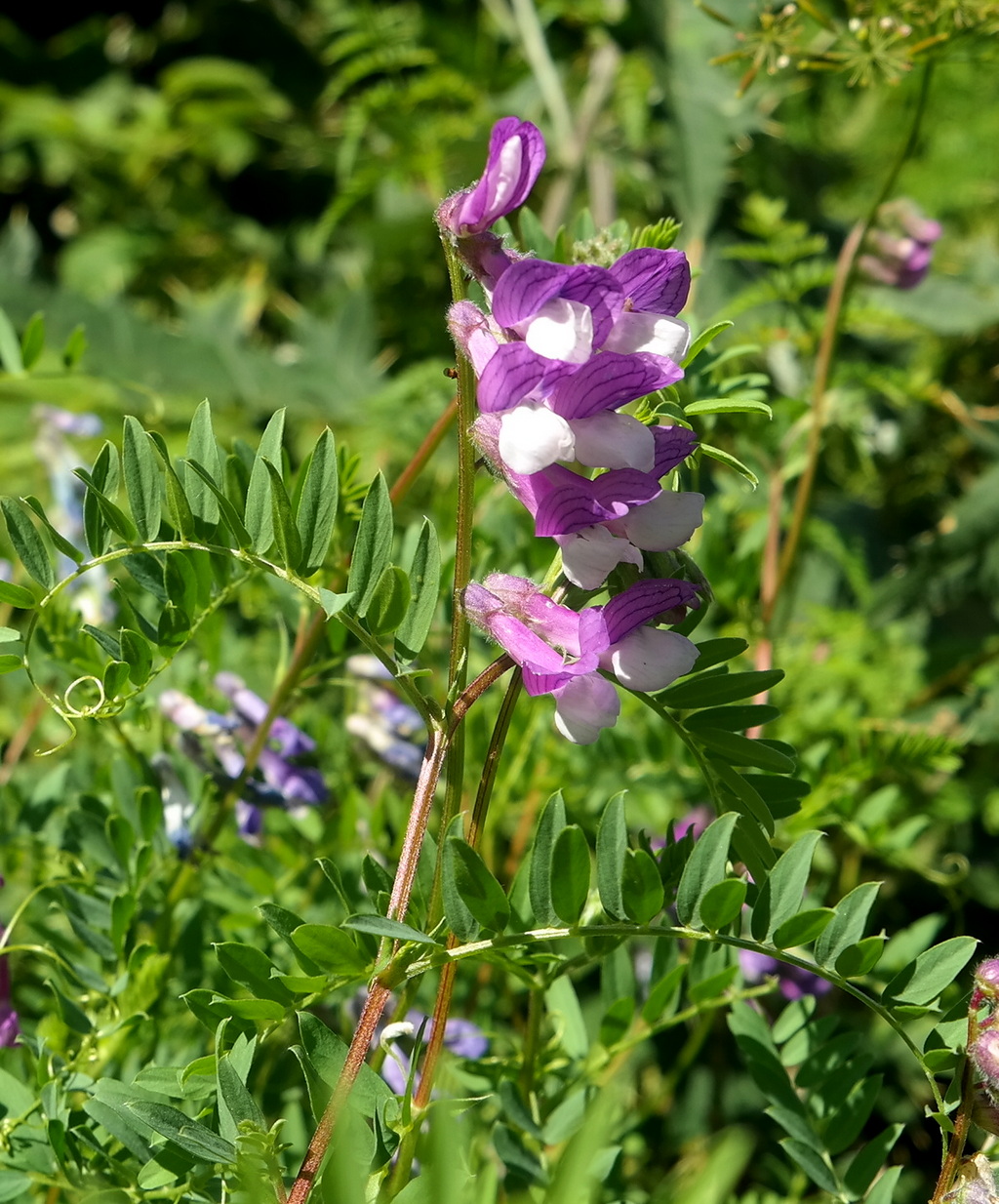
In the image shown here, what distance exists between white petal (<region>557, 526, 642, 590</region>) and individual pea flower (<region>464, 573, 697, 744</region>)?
14mm

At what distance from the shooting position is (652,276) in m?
0.52

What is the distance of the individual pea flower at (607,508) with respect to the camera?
0.52m

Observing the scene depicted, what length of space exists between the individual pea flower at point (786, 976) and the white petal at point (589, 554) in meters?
0.41

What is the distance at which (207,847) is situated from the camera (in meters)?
0.83

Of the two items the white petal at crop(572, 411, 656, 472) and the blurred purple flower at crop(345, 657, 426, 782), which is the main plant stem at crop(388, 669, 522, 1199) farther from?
the blurred purple flower at crop(345, 657, 426, 782)

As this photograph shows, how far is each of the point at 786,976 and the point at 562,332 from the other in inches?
22.4

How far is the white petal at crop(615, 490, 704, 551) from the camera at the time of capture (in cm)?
52

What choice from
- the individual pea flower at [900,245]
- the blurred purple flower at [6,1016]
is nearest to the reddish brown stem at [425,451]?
the blurred purple flower at [6,1016]

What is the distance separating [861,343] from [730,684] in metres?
1.32

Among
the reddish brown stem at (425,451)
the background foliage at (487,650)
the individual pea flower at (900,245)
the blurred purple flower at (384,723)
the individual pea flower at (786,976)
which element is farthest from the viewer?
the individual pea flower at (900,245)

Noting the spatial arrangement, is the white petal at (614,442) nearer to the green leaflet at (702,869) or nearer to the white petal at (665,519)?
the white petal at (665,519)

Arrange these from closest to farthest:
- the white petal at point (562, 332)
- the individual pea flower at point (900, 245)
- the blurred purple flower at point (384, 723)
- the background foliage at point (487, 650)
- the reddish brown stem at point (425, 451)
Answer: the white petal at point (562, 332) < the background foliage at point (487, 650) < the reddish brown stem at point (425, 451) < the blurred purple flower at point (384, 723) < the individual pea flower at point (900, 245)

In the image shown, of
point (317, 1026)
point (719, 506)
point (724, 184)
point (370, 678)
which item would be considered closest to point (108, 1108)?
point (317, 1026)

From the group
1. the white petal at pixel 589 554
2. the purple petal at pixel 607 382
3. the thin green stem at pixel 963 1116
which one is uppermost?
the purple petal at pixel 607 382
